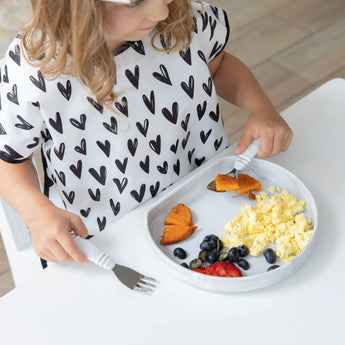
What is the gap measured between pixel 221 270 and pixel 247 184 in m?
0.19

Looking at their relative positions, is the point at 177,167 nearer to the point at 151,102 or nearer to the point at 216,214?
the point at 151,102

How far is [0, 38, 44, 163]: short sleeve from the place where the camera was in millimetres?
930

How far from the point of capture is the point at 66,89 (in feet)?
3.14

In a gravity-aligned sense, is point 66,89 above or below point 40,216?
above

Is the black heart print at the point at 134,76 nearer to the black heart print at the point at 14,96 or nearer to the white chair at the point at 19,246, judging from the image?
the black heart print at the point at 14,96

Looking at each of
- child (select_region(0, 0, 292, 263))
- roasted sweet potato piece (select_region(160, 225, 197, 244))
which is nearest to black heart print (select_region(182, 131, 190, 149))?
child (select_region(0, 0, 292, 263))

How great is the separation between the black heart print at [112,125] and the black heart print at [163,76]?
0.12m

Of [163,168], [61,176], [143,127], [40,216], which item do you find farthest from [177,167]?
[40,216]

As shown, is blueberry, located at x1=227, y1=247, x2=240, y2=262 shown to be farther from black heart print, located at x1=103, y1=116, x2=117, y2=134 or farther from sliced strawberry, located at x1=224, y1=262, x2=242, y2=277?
black heart print, located at x1=103, y1=116, x2=117, y2=134

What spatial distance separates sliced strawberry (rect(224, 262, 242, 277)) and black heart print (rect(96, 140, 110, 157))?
1.19ft

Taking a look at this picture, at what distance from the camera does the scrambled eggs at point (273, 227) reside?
0.83 metres

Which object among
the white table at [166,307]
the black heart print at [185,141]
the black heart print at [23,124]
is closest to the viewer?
the white table at [166,307]

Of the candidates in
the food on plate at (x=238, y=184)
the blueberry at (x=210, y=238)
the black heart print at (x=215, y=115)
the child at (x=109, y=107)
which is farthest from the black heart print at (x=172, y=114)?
the blueberry at (x=210, y=238)

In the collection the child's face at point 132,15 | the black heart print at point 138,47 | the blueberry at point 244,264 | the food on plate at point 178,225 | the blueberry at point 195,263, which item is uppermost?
the child's face at point 132,15
